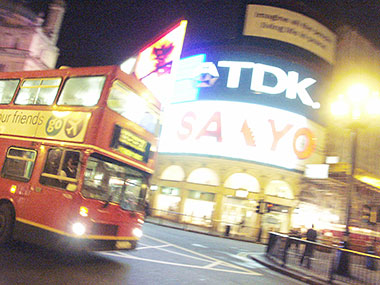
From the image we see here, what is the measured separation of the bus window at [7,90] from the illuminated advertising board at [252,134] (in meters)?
19.7

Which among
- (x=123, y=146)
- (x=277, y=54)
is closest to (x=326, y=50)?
(x=277, y=54)

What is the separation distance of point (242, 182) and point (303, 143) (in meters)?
6.55

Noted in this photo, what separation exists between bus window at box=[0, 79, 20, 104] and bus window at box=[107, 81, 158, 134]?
11.7 feet

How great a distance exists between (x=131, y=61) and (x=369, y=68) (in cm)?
2875

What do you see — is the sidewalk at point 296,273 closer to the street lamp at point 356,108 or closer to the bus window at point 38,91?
the street lamp at point 356,108

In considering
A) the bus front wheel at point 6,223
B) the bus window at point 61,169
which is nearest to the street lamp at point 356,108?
the bus window at point 61,169

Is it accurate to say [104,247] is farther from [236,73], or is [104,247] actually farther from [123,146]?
[236,73]

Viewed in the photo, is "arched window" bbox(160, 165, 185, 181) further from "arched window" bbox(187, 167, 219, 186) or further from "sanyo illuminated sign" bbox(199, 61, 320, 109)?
"sanyo illuminated sign" bbox(199, 61, 320, 109)

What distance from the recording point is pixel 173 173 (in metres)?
30.3

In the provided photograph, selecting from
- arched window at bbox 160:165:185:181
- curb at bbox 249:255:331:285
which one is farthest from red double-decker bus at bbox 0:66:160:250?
arched window at bbox 160:165:185:181

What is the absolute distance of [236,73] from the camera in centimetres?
2830

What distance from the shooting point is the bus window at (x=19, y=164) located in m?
7.76

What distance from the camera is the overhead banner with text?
29062mm

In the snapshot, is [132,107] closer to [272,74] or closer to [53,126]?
[53,126]
